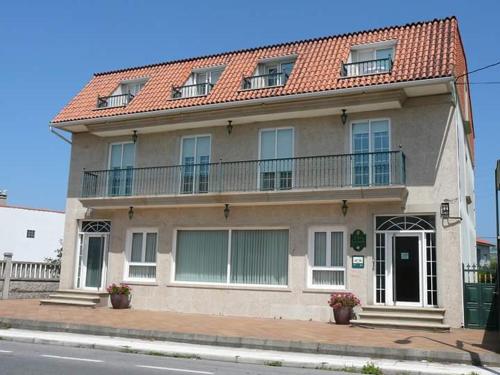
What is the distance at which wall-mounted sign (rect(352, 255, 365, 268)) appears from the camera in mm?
16559

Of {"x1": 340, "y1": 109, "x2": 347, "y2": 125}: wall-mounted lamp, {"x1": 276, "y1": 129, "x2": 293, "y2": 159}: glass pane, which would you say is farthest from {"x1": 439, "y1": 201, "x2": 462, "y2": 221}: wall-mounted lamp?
{"x1": 276, "y1": 129, "x2": 293, "y2": 159}: glass pane

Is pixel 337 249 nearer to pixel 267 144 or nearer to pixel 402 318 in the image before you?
pixel 402 318

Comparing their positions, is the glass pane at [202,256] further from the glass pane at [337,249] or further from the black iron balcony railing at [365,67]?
the black iron balcony railing at [365,67]

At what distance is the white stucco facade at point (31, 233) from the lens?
121 ft

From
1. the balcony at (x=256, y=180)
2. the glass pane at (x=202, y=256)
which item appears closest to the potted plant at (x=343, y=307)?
the balcony at (x=256, y=180)

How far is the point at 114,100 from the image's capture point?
2175 cm

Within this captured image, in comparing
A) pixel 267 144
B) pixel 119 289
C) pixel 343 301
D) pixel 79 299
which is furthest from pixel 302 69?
pixel 79 299

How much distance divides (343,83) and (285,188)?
3.67 meters

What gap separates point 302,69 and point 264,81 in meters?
1.46

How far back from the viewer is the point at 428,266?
52.8 ft

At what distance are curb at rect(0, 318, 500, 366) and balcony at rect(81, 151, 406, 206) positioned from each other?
18.6 ft

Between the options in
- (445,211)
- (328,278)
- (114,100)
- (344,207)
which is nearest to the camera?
(445,211)

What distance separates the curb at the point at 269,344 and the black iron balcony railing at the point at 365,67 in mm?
9168

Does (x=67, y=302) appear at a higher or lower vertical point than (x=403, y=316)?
lower
